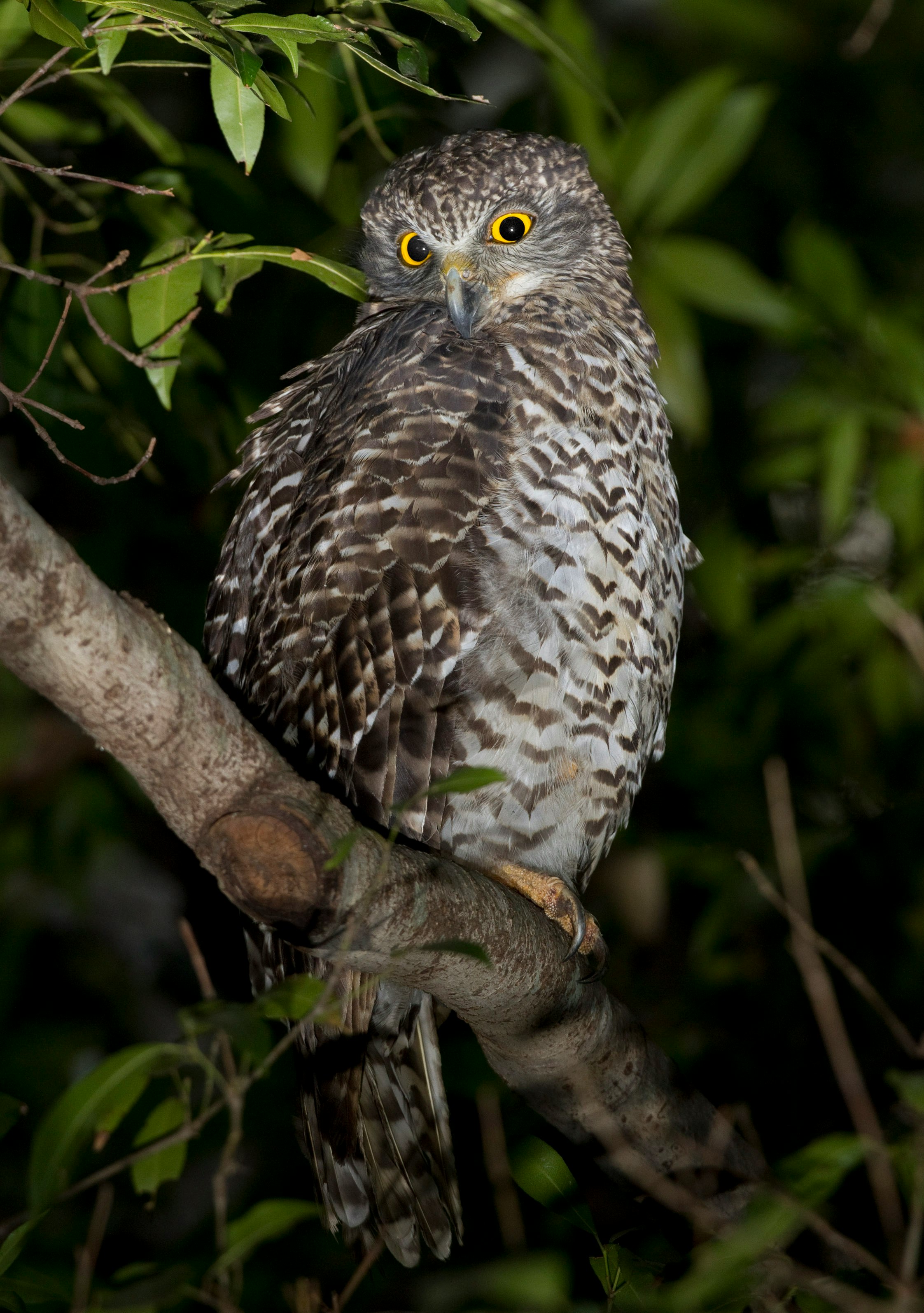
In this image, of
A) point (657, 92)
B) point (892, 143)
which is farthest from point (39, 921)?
point (892, 143)

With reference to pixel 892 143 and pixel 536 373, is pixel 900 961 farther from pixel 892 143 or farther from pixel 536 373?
pixel 892 143

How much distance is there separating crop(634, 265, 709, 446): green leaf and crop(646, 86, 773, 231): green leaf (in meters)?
0.16

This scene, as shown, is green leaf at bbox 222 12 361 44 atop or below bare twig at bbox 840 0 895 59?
below

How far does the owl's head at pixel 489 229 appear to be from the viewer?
8.86 feet

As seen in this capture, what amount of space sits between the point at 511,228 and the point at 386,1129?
1.86m

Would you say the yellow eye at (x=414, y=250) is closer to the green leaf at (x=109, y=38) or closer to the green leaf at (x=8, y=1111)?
the green leaf at (x=109, y=38)

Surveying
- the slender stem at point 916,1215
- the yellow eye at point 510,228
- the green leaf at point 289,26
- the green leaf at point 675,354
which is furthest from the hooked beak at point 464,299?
the slender stem at point 916,1215

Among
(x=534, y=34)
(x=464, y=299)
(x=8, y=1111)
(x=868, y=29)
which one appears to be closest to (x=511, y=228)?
(x=464, y=299)

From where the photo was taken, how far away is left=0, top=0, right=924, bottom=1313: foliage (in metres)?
1.61

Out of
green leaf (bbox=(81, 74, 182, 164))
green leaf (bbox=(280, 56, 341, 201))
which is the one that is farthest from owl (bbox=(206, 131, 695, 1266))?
green leaf (bbox=(81, 74, 182, 164))

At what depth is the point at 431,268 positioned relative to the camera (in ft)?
9.09

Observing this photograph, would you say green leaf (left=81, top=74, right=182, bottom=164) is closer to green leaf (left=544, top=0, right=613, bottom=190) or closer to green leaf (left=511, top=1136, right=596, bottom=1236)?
green leaf (left=544, top=0, right=613, bottom=190)

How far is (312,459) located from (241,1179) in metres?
2.44

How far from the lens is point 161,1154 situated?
1.49 metres
